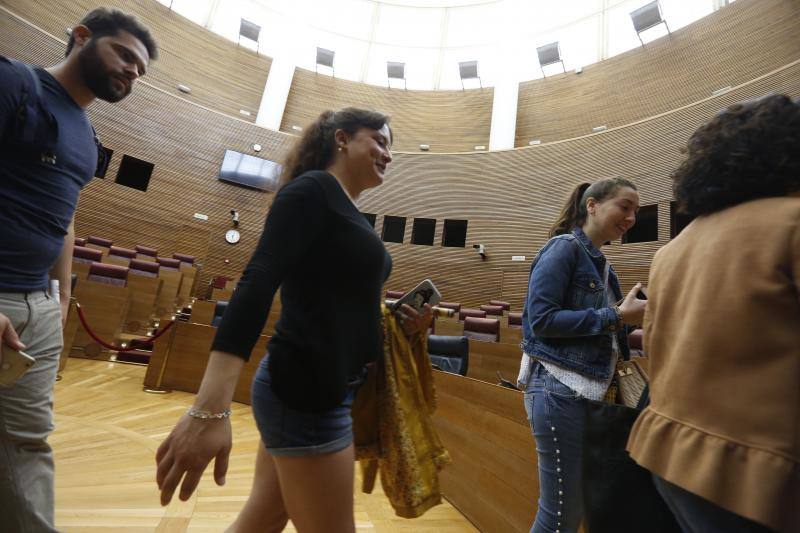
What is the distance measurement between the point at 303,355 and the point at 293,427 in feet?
0.46

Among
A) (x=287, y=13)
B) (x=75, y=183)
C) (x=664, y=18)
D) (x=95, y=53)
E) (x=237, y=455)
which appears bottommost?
(x=237, y=455)

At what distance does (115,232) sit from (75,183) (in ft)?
32.6

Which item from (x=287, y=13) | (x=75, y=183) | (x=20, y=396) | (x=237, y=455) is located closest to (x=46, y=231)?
(x=75, y=183)

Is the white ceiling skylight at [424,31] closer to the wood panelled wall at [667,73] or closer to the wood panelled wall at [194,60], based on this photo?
the wood panelled wall at [194,60]

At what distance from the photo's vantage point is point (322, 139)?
1029 millimetres

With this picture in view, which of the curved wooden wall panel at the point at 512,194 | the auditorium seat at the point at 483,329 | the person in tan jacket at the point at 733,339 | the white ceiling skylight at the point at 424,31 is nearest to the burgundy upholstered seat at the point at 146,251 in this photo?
the curved wooden wall panel at the point at 512,194

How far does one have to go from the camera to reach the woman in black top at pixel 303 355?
0.66 meters

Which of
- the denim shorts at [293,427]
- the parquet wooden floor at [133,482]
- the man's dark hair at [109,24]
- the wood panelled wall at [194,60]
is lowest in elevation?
the parquet wooden floor at [133,482]

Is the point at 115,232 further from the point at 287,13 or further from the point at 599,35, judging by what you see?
the point at 599,35

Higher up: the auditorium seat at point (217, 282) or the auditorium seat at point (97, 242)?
the auditorium seat at point (97, 242)

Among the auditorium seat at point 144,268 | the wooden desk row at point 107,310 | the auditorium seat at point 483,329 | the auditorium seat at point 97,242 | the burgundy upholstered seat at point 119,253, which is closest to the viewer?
the wooden desk row at point 107,310

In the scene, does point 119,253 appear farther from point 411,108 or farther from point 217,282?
point 411,108

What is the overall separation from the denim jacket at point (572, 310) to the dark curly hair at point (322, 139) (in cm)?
66

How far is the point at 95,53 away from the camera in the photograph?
3.90 ft
